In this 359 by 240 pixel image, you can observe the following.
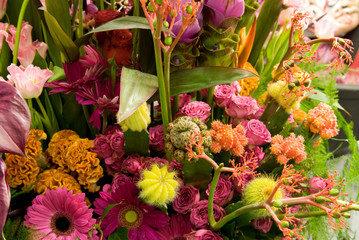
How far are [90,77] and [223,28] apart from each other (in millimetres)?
176

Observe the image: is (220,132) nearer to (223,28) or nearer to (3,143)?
(223,28)

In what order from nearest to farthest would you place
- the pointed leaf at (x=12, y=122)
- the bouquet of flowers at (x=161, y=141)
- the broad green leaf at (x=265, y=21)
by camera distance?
the pointed leaf at (x=12, y=122), the bouquet of flowers at (x=161, y=141), the broad green leaf at (x=265, y=21)

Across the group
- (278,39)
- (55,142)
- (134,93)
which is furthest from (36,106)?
(278,39)

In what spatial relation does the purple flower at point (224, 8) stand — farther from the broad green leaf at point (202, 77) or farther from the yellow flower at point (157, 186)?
the yellow flower at point (157, 186)

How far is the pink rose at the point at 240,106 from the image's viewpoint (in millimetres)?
462

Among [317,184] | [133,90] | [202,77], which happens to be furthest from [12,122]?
[317,184]

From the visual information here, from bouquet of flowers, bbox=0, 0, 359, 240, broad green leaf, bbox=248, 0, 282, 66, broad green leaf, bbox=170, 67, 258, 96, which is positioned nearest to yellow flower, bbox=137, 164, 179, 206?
bouquet of flowers, bbox=0, 0, 359, 240

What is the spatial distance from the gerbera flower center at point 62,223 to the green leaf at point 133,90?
0.16m

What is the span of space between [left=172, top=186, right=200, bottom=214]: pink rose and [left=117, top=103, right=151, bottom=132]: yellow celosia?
94 mm

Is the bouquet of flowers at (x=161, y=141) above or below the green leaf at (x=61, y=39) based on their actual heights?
below

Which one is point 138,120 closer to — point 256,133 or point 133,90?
point 133,90

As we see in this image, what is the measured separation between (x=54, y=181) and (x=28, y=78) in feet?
0.44

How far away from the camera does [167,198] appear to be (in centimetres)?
37

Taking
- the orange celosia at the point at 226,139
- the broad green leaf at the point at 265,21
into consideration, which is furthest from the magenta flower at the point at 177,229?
the broad green leaf at the point at 265,21
